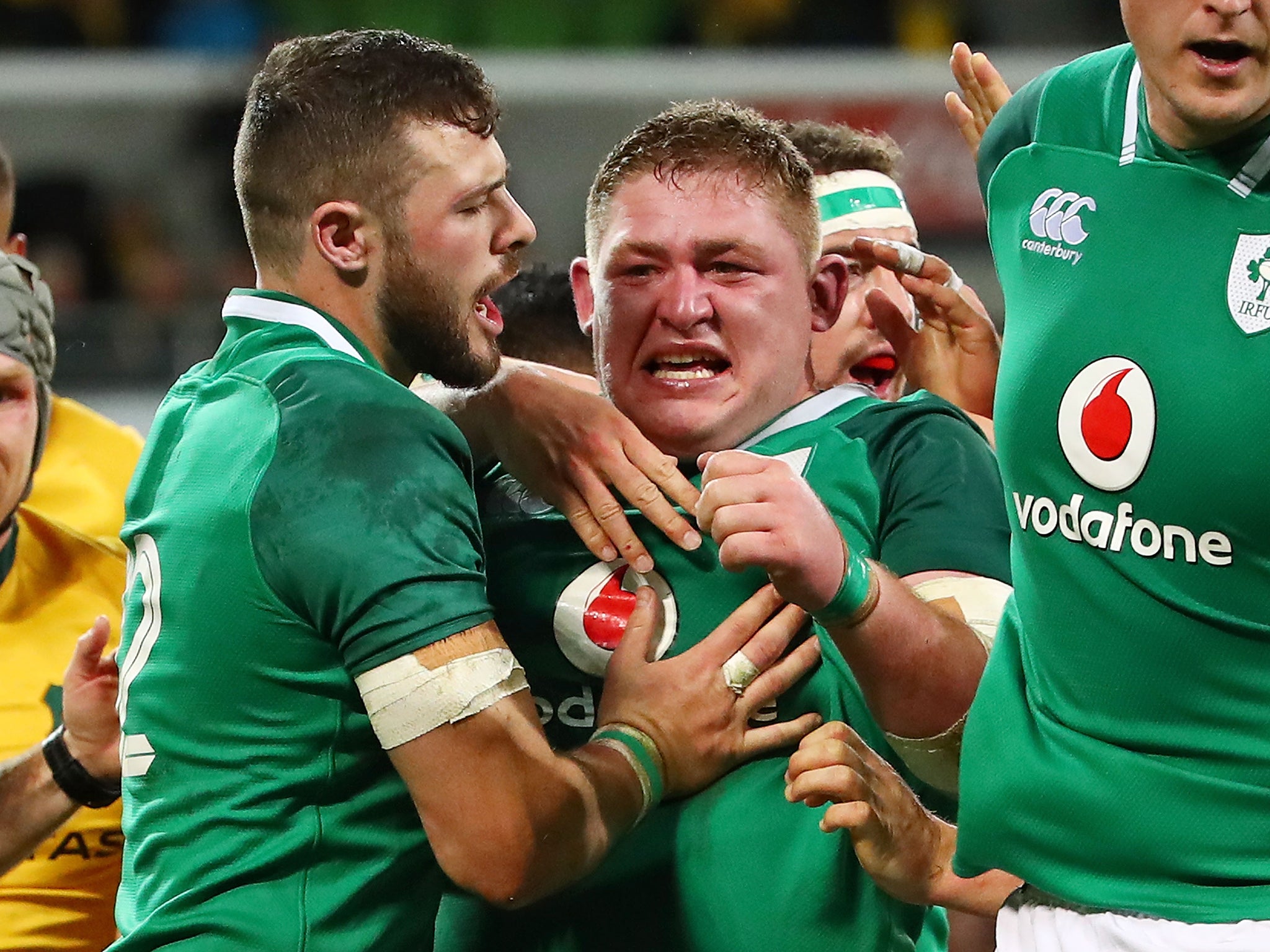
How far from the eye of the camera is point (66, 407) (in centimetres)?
393

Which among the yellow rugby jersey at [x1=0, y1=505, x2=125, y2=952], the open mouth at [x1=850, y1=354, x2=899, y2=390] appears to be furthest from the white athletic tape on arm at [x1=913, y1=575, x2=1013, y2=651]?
the yellow rugby jersey at [x1=0, y1=505, x2=125, y2=952]

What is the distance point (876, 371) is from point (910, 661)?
4.85 feet

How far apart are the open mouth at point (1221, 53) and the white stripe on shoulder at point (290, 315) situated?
110 centimetres

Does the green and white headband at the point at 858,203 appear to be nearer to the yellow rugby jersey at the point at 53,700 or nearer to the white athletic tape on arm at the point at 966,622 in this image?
the white athletic tape on arm at the point at 966,622

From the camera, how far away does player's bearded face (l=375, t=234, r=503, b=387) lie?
92.2 inches

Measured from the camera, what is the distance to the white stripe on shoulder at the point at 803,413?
2551mm

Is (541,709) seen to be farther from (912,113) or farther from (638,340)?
(912,113)

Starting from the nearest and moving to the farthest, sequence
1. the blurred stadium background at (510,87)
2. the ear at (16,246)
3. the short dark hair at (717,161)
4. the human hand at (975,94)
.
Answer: the human hand at (975,94) < the short dark hair at (717,161) < the ear at (16,246) < the blurred stadium background at (510,87)

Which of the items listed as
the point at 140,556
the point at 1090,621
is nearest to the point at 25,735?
the point at 140,556

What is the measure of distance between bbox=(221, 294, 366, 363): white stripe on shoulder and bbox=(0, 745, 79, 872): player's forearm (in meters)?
1.02

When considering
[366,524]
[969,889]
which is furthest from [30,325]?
[969,889]

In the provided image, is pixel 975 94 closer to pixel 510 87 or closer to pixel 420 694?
pixel 420 694

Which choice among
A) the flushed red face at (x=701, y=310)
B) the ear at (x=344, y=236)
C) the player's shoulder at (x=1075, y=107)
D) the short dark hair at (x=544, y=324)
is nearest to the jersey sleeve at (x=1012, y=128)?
the player's shoulder at (x=1075, y=107)

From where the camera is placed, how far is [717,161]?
2.59 m
